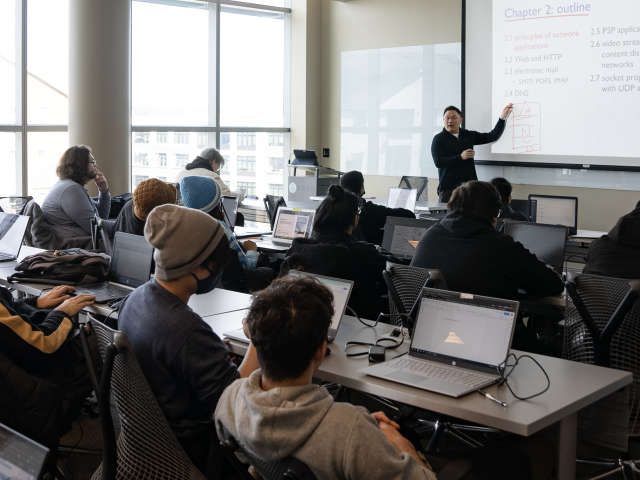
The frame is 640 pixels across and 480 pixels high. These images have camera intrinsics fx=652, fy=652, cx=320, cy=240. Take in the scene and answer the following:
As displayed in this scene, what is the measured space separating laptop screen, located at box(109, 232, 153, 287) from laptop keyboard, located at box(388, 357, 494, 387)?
1.53 meters

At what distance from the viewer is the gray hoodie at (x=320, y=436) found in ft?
4.39

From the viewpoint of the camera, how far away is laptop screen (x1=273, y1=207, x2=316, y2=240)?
199 inches

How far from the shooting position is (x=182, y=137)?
29.3 feet

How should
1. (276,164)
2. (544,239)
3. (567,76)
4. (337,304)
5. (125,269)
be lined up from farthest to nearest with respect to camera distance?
(276,164)
(567,76)
(544,239)
(125,269)
(337,304)

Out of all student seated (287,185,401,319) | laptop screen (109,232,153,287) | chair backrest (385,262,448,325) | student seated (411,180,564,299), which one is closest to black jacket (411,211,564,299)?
student seated (411,180,564,299)

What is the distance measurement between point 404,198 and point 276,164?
13.5 feet

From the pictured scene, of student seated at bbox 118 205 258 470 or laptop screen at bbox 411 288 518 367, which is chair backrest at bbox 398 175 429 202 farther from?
student seated at bbox 118 205 258 470

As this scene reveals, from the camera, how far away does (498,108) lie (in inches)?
299

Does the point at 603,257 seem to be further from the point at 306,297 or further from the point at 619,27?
the point at 619,27

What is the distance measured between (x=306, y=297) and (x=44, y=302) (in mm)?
1884

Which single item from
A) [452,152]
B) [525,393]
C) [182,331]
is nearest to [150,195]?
[182,331]

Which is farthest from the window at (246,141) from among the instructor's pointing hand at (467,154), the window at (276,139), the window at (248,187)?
the instructor's pointing hand at (467,154)

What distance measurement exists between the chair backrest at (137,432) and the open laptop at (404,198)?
4.75 metres

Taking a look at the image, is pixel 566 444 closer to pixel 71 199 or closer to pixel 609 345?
pixel 609 345
